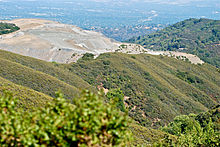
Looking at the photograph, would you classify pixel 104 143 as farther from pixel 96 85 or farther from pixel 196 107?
pixel 196 107

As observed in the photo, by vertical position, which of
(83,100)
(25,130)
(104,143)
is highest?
(83,100)

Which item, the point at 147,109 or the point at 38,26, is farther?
the point at 38,26

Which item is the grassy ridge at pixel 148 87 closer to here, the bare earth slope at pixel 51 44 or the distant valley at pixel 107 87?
the distant valley at pixel 107 87

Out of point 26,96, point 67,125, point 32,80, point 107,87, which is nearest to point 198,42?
point 107,87

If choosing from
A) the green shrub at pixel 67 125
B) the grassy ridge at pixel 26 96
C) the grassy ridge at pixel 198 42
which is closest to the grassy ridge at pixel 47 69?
the grassy ridge at pixel 26 96

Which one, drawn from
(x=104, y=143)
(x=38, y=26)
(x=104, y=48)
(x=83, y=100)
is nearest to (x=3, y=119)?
(x=83, y=100)

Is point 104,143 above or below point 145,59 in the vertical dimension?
above

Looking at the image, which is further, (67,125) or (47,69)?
(47,69)

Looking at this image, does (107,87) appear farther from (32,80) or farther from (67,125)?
(67,125)
